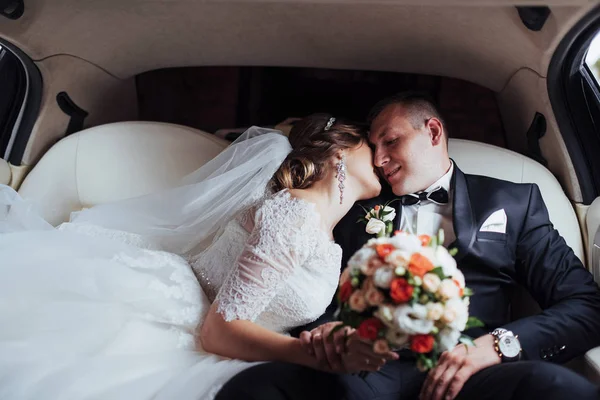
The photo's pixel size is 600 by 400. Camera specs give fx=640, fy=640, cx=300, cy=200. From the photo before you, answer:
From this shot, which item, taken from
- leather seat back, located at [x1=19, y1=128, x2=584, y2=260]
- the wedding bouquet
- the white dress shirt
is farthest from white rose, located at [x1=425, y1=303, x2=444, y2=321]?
leather seat back, located at [x1=19, y1=128, x2=584, y2=260]

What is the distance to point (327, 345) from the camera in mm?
1586

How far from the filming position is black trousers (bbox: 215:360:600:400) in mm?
1489

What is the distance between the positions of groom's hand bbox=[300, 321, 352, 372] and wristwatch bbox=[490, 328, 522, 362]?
484mm

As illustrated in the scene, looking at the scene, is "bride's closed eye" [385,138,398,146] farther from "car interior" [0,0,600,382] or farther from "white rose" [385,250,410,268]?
"white rose" [385,250,410,268]

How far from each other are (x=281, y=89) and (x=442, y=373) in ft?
5.32

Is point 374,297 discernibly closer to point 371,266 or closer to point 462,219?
point 371,266

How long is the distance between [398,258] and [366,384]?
62 centimetres

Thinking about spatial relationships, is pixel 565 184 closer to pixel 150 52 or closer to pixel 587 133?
pixel 587 133

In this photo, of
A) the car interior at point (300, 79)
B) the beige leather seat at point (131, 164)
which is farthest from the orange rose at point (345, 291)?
the beige leather seat at point (131, 164)

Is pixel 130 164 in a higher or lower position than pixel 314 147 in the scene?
lower

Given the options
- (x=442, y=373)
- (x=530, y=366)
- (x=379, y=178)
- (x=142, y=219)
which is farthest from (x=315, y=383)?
(x=142, y=219)

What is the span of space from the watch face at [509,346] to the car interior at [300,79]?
31 centimetres

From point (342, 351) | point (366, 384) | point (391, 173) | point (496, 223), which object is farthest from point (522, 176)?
point (342, 351)

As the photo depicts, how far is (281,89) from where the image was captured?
291 centimetres
